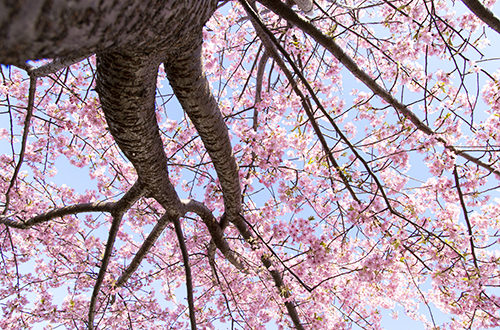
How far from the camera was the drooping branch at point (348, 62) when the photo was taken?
195 cm

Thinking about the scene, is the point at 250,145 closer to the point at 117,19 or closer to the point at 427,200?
the point at 117,19

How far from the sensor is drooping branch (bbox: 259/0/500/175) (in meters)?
1.95

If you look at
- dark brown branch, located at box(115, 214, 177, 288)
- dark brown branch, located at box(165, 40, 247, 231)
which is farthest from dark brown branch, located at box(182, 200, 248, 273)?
dark brown branch, located at box(165, 40, 247, 231)

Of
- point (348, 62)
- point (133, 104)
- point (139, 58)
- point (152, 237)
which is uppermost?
point (348, 62)

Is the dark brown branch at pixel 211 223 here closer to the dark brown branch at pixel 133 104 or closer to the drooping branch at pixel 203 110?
the drooping branch at pixel 203 110

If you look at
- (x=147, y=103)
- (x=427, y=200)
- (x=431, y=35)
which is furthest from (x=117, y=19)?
(x=427, y=200)

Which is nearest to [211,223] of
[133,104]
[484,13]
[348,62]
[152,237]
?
[152,237]

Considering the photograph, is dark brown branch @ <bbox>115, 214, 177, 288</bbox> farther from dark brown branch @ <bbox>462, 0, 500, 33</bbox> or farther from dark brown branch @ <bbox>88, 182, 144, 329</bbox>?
dark brown branch @ <bbox>462, 0, 500, 33</bbox>

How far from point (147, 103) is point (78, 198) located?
11.4 feet

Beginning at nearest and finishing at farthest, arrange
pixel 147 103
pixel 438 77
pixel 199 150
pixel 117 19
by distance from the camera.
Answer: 1. pixel 117 19
2. pixel 147 103
3. pixel 438 77
4. pixel 199 150

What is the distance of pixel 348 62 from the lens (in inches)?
82.4

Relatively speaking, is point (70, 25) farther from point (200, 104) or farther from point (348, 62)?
point (348, 62)

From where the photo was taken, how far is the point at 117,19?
2.06 feet

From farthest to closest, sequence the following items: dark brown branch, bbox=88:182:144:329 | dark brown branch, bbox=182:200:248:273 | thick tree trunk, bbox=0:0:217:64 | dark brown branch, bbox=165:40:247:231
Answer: dark brown branch, bbox=182:200:248:273 < dark brown branch, bbox=88:182:144:329 < dark brown branch, bbox=165:40:247:231 < thick tree trunk, bbox=0:0:217:64
